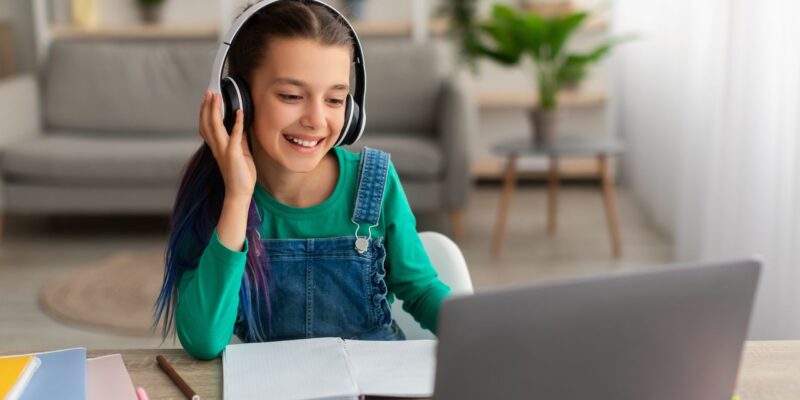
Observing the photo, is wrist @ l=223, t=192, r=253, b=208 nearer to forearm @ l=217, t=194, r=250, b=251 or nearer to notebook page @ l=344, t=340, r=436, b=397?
forearm @ l=217, t=194, r=250, b=251

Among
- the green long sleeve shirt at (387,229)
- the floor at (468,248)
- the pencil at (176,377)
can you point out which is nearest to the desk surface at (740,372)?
the pencil at (176,377)

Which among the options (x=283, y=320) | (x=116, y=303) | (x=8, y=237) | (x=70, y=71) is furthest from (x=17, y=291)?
(x=283, y=320)

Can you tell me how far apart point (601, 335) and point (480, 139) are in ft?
15.3

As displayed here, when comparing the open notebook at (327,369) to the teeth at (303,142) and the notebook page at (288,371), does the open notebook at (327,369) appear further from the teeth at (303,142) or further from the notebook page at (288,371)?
the teeth at (303,142)

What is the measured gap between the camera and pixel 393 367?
1061 millimetres

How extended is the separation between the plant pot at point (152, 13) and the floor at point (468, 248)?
4.12 ft

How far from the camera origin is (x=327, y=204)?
4.37ft

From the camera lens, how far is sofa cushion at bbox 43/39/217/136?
456 cm

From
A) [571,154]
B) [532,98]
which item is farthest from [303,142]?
[532,98]

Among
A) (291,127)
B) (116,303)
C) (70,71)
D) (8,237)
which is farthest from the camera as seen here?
(70,71)

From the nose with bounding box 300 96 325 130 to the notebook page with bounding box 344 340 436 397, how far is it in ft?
0.85

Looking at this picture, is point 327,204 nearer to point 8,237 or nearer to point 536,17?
point 536,17

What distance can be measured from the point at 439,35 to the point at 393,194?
4.15 metres

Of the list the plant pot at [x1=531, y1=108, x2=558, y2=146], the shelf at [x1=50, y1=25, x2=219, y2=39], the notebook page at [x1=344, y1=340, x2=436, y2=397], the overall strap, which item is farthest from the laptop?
the shelf at [x1=50, y1=25, x2=219, y2=39]
